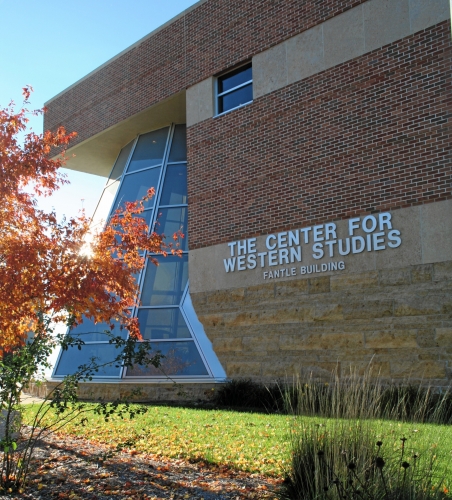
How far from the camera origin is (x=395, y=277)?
1146 cm

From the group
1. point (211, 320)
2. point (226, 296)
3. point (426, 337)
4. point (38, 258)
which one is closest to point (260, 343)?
point (226, 296)

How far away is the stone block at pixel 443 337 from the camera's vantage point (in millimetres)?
10672

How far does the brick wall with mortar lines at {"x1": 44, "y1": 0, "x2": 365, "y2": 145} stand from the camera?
46.0ft

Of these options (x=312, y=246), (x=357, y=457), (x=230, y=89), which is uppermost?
(x=230, y=89)

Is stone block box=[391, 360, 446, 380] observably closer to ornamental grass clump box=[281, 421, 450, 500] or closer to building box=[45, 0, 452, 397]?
building box=[45, 0, 452, 397]

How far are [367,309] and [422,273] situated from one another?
1.37 meters

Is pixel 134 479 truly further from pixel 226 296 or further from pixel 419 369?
pixel 226 296

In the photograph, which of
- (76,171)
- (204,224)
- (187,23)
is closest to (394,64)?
(204,224)

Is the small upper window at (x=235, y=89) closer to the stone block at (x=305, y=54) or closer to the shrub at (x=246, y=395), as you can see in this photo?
the stone block at (x=305, y=54)

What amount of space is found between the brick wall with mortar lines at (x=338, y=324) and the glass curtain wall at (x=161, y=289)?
0.65m

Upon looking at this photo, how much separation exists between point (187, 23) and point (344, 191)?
25.6ft

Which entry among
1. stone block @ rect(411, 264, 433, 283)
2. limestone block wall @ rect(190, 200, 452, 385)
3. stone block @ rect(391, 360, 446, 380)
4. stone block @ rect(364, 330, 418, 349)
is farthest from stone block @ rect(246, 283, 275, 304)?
stone block @ rect(411, 264, 433, 283)

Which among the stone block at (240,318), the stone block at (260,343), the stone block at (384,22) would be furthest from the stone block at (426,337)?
the stone block at (384,22)

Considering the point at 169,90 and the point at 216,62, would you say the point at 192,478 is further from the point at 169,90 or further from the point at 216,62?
the point at 169,90
